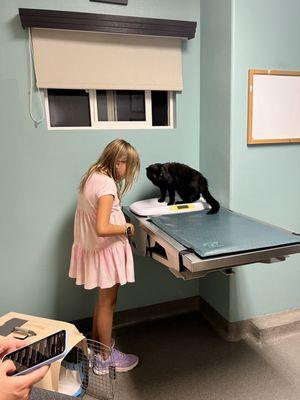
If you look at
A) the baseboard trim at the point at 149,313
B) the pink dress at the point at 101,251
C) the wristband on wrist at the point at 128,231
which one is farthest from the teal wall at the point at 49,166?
the wristband on wrist at the point at 128,231

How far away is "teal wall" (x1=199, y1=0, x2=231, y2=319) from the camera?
1895 mm

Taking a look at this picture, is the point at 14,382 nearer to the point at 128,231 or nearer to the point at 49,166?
the point at 128,231

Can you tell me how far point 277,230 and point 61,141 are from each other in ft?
4.56

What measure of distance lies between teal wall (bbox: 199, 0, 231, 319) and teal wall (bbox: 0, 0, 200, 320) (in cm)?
8

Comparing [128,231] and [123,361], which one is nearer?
[128,231]

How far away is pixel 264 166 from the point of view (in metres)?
2.02

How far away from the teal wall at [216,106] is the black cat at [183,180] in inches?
7.4

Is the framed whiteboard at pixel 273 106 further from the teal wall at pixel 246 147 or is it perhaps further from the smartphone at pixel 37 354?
the smartphone at pixel 37 354

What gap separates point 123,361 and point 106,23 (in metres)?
2.06

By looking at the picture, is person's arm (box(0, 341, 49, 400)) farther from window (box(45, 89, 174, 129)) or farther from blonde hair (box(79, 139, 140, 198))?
window (box(45, 89, 174, 129))

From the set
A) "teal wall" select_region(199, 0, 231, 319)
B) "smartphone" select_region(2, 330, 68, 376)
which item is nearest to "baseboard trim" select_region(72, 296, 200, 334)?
"teal wall" select_region(199, 0, 231, 319)

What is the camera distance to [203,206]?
1940 millimetres

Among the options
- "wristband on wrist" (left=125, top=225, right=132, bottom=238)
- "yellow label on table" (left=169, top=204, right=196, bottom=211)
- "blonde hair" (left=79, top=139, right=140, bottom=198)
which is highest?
"blonde hair" (left=79, top=139, right=140, bottom=198)

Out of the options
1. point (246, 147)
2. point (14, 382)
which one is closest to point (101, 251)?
point (14, 382)
